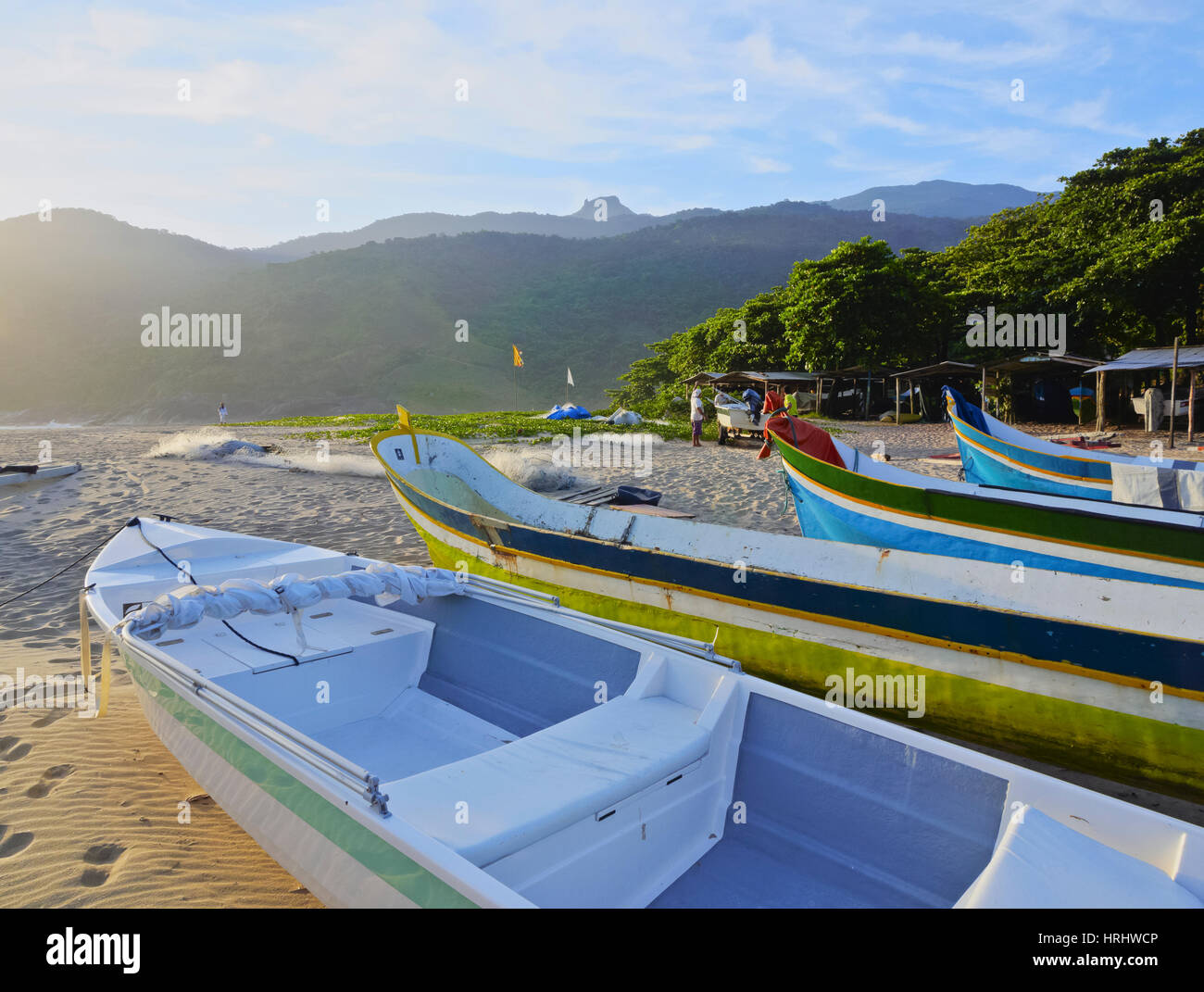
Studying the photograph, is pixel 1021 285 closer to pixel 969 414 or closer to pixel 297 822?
pixel 969 414

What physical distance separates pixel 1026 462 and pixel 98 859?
10525 millimetres

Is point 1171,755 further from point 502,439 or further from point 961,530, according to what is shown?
point 502,439

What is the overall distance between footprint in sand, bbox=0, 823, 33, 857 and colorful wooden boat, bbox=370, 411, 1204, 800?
3772 mm

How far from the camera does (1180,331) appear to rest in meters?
25.4

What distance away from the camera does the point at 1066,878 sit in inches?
80.8

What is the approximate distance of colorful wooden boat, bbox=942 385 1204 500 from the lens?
338 inches

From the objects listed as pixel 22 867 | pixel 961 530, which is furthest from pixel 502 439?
pixel 22 867

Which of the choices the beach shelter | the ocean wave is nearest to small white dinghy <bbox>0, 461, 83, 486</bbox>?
the ocean wave

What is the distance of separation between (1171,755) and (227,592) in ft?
17.4

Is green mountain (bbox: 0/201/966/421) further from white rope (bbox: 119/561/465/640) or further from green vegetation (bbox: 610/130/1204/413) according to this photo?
white rope (bbox: 119/561/465/640)

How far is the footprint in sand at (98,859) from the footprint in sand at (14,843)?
34cm

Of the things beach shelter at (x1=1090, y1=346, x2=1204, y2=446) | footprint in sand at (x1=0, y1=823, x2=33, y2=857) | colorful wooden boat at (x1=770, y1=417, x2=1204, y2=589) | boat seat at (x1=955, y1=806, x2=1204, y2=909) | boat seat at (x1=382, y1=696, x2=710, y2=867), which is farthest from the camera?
beach shelter at (x1=1090, y1=346, x2=1204, y2=446)
